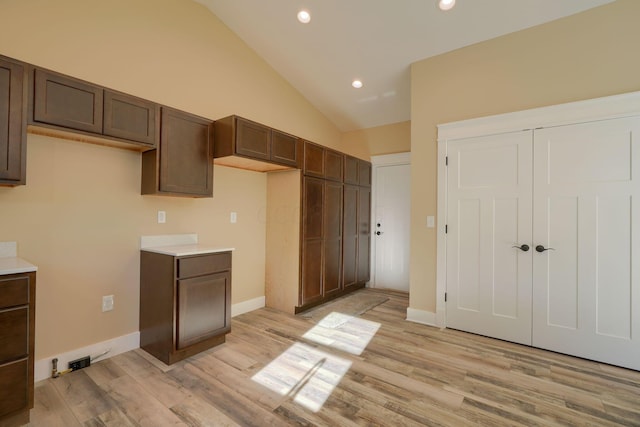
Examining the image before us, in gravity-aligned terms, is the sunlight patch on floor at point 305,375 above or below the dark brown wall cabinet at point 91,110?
below

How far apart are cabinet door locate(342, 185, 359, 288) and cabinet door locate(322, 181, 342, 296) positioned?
12 centimetres

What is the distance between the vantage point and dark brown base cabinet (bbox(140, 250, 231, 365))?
8.04 feet

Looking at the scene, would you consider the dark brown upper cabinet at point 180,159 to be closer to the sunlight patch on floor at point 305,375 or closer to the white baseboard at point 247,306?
the white baseboard at point 247,306

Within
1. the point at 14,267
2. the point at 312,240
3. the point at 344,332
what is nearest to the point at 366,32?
the point at 312,240

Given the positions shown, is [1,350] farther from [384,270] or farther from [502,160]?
[384,270]

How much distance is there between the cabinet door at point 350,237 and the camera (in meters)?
4.47

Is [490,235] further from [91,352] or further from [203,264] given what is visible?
[91,352]

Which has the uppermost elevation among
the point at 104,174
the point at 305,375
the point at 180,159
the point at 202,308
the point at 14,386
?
the point at 180,159

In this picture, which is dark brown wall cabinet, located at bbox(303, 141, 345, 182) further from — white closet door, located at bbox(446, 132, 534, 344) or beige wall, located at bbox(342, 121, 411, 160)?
white closet door, located at bbox(446, 132, 534, 344)

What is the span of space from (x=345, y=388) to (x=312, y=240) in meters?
1.98

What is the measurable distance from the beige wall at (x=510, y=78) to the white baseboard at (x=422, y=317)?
0.06 metres

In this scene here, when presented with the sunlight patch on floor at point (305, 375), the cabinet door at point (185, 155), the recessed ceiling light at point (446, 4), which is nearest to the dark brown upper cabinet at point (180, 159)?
the cabinet door at point (185, 155)

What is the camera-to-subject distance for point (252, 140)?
3.05 meters

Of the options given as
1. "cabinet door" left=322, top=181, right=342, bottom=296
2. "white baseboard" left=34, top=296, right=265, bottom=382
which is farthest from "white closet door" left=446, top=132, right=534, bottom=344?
"white baseboard" left=34, top=296, right=265, bottom=382
